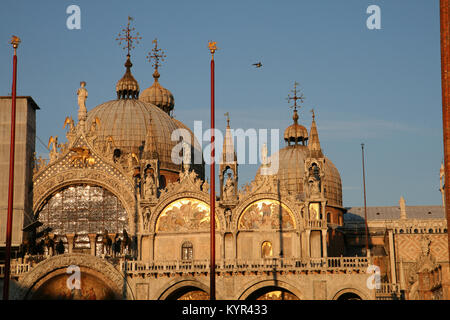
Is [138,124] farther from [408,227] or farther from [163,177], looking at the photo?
[408,227]

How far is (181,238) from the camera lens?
204 ft

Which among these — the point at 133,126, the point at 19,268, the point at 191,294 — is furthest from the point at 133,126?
the point at 19,268

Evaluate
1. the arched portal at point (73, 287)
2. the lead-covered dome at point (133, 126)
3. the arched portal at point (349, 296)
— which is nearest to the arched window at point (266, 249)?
the arched portal at point (349, 296)

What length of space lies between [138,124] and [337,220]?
18.9 m

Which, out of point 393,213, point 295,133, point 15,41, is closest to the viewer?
point 15,41

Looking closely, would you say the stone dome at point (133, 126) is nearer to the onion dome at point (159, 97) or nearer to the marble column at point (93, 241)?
the onion dome at point (159, 97)

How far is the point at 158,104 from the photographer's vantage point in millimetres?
86188

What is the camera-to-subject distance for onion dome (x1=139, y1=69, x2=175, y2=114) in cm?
8619

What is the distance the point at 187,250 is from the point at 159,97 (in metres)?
27.5

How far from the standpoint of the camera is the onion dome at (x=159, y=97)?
86.2 m

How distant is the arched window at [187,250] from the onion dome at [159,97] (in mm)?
26689

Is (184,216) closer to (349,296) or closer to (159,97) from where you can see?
(349,296)

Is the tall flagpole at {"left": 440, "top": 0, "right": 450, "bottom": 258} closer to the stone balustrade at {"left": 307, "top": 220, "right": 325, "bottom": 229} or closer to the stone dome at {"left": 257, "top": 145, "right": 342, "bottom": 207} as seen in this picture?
the stone balustrade at {"left": 307, "top": 220, "right": 325, "bottom": 229}

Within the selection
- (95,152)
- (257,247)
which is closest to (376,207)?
(257,247)
